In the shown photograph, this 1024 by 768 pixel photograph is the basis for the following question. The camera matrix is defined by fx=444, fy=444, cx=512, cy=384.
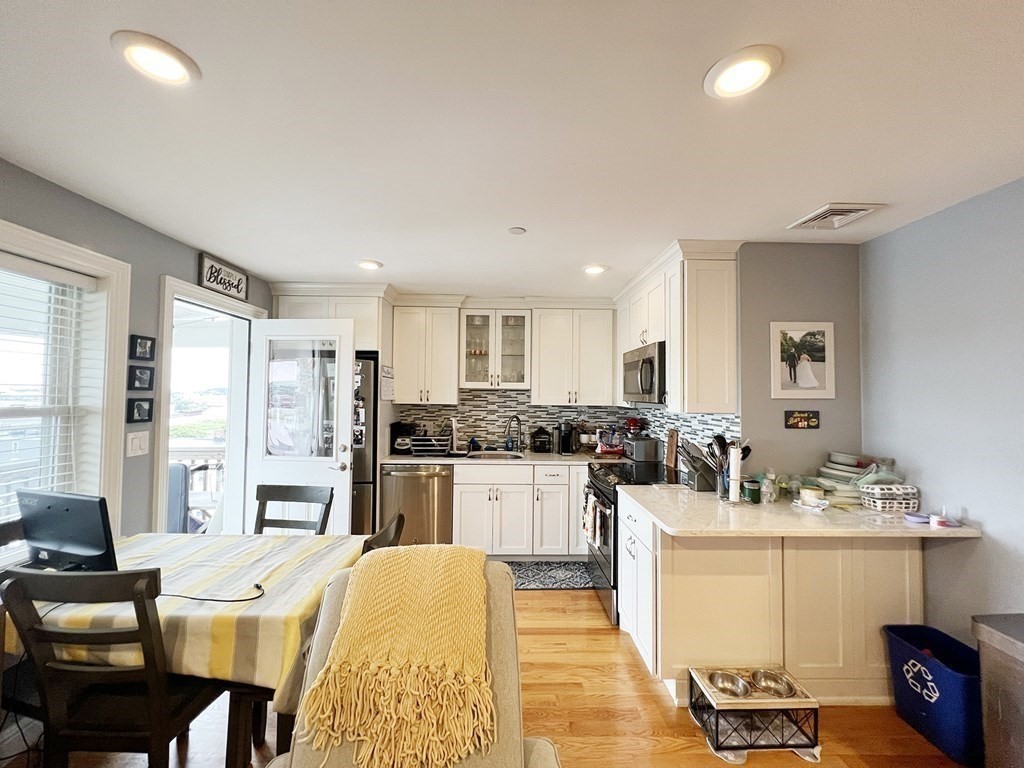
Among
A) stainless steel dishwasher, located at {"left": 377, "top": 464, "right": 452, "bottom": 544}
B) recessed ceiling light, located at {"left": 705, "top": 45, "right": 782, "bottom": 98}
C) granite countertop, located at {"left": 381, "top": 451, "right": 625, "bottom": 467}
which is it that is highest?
recessed ceiling light, located at {"left": 705, "top": 45, "right": 782, "bottom": 98}

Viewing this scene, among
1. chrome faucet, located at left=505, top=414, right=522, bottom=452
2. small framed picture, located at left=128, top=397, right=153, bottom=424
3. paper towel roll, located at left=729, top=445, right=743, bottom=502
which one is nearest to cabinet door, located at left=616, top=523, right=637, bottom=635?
paper towel roll, located at left=729, top=445, right=743, bottom=502

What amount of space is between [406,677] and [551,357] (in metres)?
3.36

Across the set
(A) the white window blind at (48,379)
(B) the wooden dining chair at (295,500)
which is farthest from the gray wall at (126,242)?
(B) the wooden dining chair at (295,500)

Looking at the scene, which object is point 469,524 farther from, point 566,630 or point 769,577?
point 769,577

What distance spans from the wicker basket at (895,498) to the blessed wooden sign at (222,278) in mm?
4012

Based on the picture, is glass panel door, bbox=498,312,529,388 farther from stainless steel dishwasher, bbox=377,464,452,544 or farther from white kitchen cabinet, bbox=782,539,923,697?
white kitchen cabinet, bbox=782,539,923,697

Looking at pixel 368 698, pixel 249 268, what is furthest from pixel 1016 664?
pixel 249 268

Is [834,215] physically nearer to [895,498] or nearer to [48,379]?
[895,498]

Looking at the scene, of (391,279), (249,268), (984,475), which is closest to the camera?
(984,475)

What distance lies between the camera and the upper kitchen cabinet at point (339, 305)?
3701 millimetres

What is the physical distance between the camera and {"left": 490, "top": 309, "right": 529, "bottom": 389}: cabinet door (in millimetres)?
4250

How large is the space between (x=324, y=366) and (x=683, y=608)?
2894mm

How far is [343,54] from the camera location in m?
1.16

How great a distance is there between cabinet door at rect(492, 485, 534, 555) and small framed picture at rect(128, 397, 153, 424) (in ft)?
7.89
